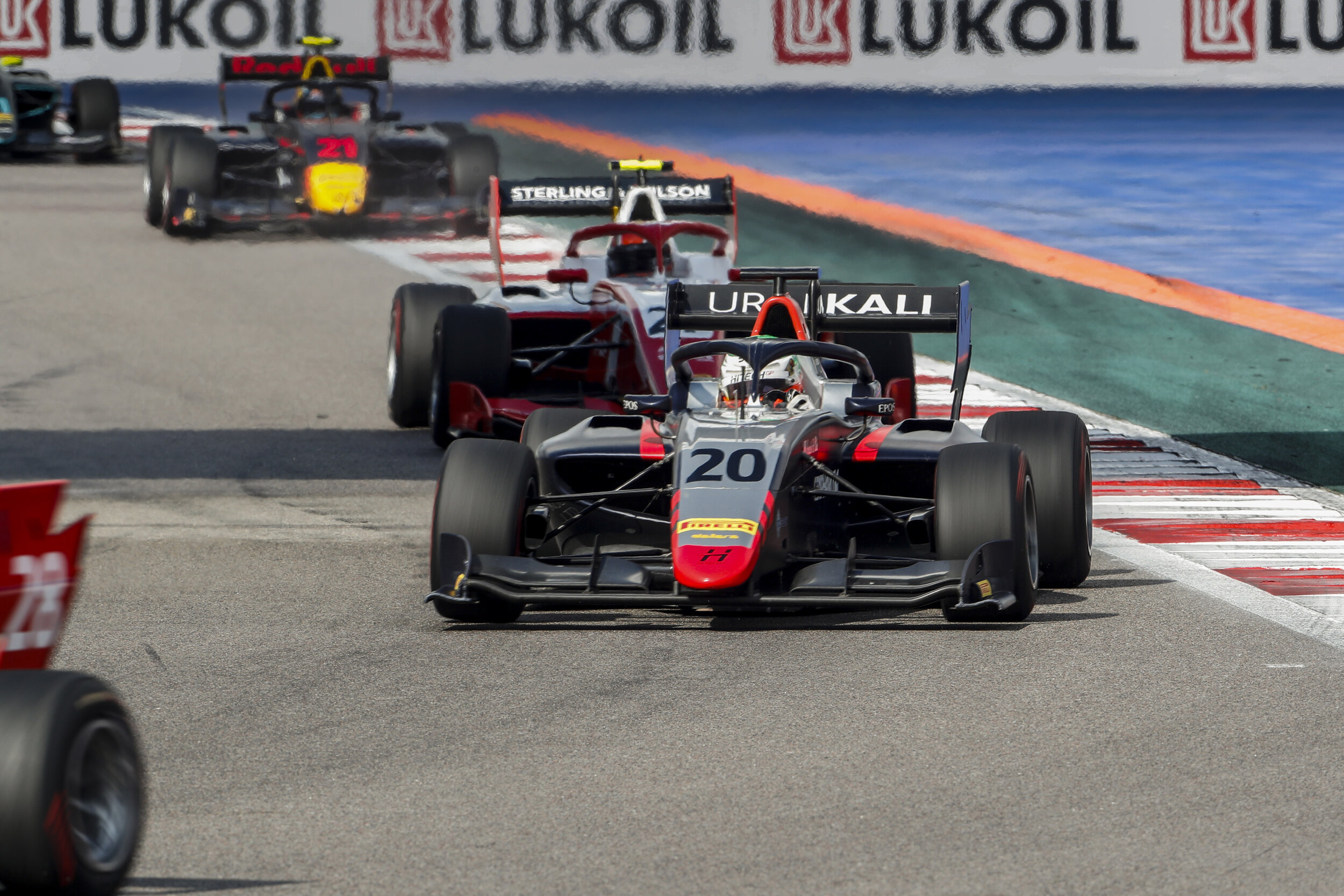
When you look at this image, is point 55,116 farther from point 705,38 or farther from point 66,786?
point 66,786

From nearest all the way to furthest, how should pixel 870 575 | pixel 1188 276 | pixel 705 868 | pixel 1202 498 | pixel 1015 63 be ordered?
pixel 705 868
pixel 870 575
pixel 1202 498
pixel 1188 276
pixel 1015 63

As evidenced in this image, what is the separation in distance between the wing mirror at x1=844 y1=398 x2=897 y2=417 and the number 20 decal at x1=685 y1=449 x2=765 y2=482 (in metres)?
0.84

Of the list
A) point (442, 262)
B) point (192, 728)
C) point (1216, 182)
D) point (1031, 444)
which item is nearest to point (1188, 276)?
point (442, 262)

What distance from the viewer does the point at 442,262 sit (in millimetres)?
19938

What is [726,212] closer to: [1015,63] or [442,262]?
[442,262]

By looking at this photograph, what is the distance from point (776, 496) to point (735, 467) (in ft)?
0.67

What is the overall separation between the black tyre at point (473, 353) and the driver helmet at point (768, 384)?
317cm

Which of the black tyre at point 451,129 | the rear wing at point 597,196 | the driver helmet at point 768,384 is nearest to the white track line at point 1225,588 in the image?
the driver helmet at point 768,384

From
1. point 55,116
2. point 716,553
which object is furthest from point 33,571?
point 55,116

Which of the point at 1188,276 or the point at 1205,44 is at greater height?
the point at 1205,44

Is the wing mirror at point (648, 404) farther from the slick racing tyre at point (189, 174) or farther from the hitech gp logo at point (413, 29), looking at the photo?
the hitech gp logo at point (413, 29)

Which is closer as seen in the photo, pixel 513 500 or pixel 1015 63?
pixel 513 500

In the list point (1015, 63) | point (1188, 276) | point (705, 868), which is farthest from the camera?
point (1015, 63)

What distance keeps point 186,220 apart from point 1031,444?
13.6m
